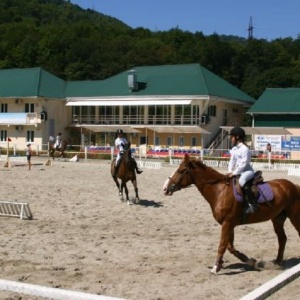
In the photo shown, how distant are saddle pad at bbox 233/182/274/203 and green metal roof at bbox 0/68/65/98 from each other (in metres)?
47.6

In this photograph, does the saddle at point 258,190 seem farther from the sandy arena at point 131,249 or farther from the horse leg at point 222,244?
the sandy arena at point 131,249

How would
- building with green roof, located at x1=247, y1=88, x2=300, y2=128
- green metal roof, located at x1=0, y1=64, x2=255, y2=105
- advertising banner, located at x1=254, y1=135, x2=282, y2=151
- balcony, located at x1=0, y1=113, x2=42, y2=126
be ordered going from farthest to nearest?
balcony, located at x1=0, y1=113, x2=42, y2=126
green metal roof, located at x1=0, y1=64, x2=255, y2=105
building with green roof, located at x1=247, y1=88, x2=300, y2=128
advertising banner, located at x1=254, y1=135, x2=282, y2=151

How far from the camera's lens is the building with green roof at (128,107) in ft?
171

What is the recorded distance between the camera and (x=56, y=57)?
90.9 metres

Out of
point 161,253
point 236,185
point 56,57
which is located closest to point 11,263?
point 161,253

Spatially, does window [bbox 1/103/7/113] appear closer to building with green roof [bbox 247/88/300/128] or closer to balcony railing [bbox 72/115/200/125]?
balcony railing [bbox 72/115/200/125]

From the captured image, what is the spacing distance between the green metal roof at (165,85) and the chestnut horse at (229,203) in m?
42.6

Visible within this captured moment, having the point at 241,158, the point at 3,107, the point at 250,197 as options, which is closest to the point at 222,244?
the point at 250,197

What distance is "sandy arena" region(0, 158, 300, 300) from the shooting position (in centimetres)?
744

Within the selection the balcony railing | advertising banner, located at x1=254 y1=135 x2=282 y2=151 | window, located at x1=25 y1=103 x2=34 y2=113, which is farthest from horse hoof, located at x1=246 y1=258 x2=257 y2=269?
window, located at x1=25 y1=103 x2=34 y2=113

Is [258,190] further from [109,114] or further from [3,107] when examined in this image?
[3,107]

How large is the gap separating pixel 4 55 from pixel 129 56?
21628mm

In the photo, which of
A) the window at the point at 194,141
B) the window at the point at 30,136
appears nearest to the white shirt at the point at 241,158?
the window at the point at 194,141

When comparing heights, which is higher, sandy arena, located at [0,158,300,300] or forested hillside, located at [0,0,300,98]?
forested hillside, located at [0,0,300,98]
